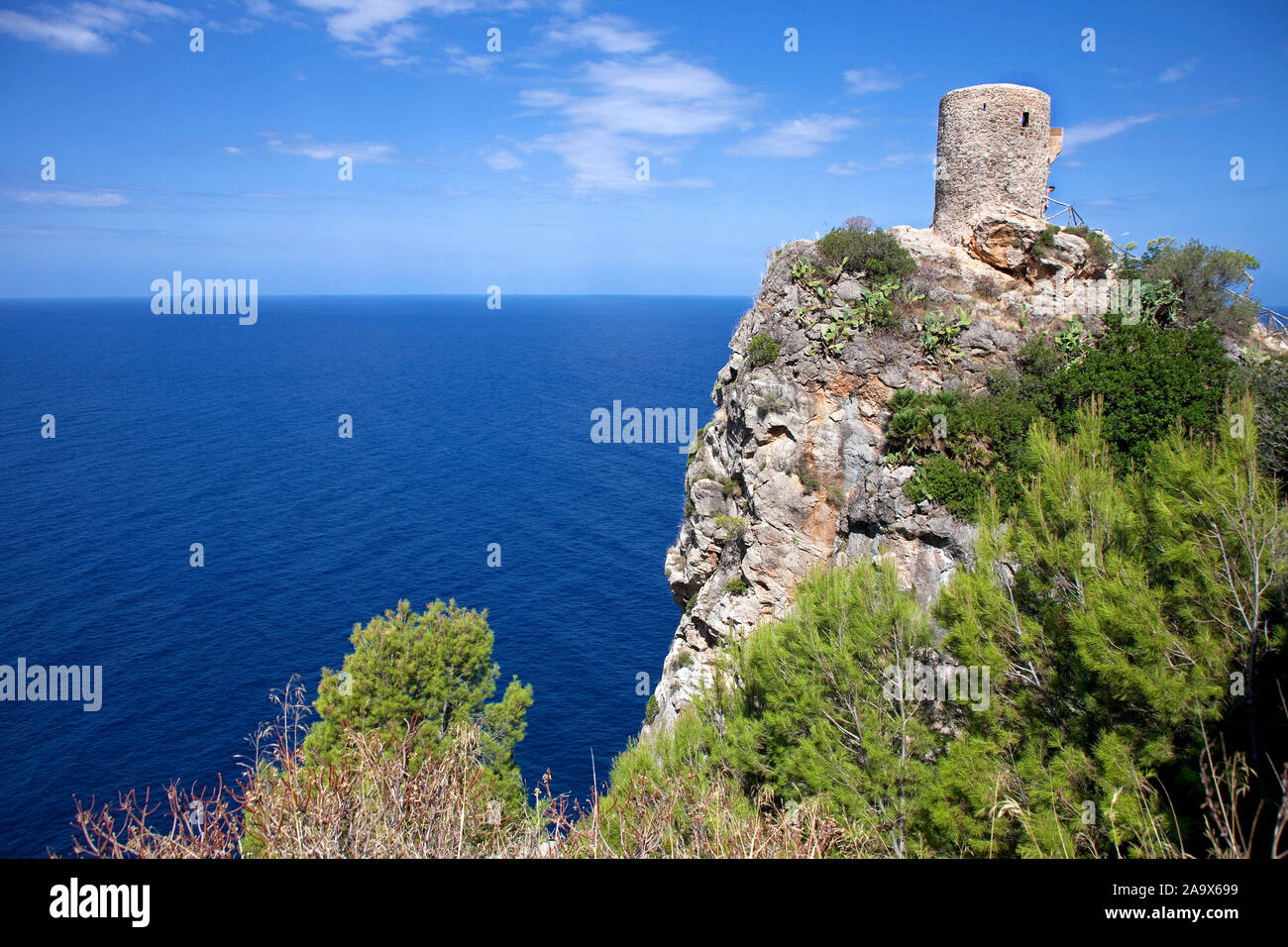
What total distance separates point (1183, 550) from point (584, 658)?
3749 centimetres

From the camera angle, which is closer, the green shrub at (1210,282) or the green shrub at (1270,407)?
the green shrub at (1270,407)

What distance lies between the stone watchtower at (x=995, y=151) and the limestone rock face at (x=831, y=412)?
2.90 ft

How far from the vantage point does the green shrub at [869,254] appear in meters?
23.7

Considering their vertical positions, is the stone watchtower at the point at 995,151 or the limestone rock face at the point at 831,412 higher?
the stone watchtower at the point at 995,151

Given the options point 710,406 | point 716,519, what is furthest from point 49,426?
point 716,519

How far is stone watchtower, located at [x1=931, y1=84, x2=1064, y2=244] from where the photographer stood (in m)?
23.2

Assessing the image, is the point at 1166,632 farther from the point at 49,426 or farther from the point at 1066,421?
the point at 49,426

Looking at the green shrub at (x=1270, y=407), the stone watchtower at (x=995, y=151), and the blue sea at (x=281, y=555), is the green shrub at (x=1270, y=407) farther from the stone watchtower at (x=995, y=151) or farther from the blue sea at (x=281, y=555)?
the blue sea at (x=281, y=555)

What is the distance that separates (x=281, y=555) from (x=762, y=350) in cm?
4591

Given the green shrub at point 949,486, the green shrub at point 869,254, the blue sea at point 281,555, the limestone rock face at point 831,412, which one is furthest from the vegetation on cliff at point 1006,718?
the blue sea at point 281,555

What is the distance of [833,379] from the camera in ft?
75.3

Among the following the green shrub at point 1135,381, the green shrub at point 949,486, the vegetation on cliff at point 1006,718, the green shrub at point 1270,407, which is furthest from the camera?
the green shrub at point 949,486

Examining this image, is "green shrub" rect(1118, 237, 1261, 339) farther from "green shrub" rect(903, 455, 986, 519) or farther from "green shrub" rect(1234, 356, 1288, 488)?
A: "green shrub" rect(903, 455, 986, 519)

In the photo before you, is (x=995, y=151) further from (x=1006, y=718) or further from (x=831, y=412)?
(x=1006, y=718)
